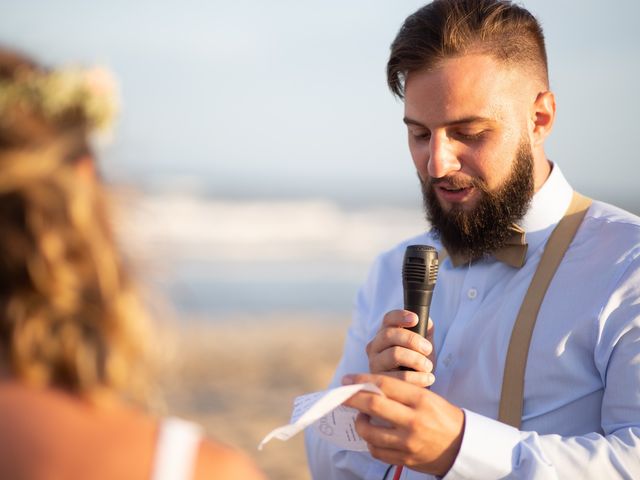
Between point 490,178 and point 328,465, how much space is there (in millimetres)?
1262

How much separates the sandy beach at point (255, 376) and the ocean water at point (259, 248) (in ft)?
2.39

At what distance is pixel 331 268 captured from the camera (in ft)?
62.1

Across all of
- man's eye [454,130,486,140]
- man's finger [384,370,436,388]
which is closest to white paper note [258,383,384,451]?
man's finger [384,370,436,388]

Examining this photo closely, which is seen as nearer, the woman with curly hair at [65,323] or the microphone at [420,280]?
the woman with curly hair at [65,323]

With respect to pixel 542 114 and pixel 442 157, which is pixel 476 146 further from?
pixel 542 114

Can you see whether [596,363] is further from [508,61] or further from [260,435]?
[260,435]

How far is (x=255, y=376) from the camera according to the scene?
32.6 ft

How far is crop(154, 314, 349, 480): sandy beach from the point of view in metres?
7.72

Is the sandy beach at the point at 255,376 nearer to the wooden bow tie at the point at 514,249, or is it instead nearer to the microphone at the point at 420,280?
the wooden bow tie at the point at 514,249

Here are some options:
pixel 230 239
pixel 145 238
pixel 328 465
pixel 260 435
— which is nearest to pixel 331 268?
pixel 230 239

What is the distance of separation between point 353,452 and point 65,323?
180 centimetres

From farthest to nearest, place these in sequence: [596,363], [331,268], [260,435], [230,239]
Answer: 1. [230,239]
2. [331,268]
3. [260,435]
4. [596,363]

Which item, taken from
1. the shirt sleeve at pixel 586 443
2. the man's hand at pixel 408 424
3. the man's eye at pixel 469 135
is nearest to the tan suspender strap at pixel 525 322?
the shirt sleeve at pixel 586 443

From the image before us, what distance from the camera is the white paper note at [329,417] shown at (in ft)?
7.39
